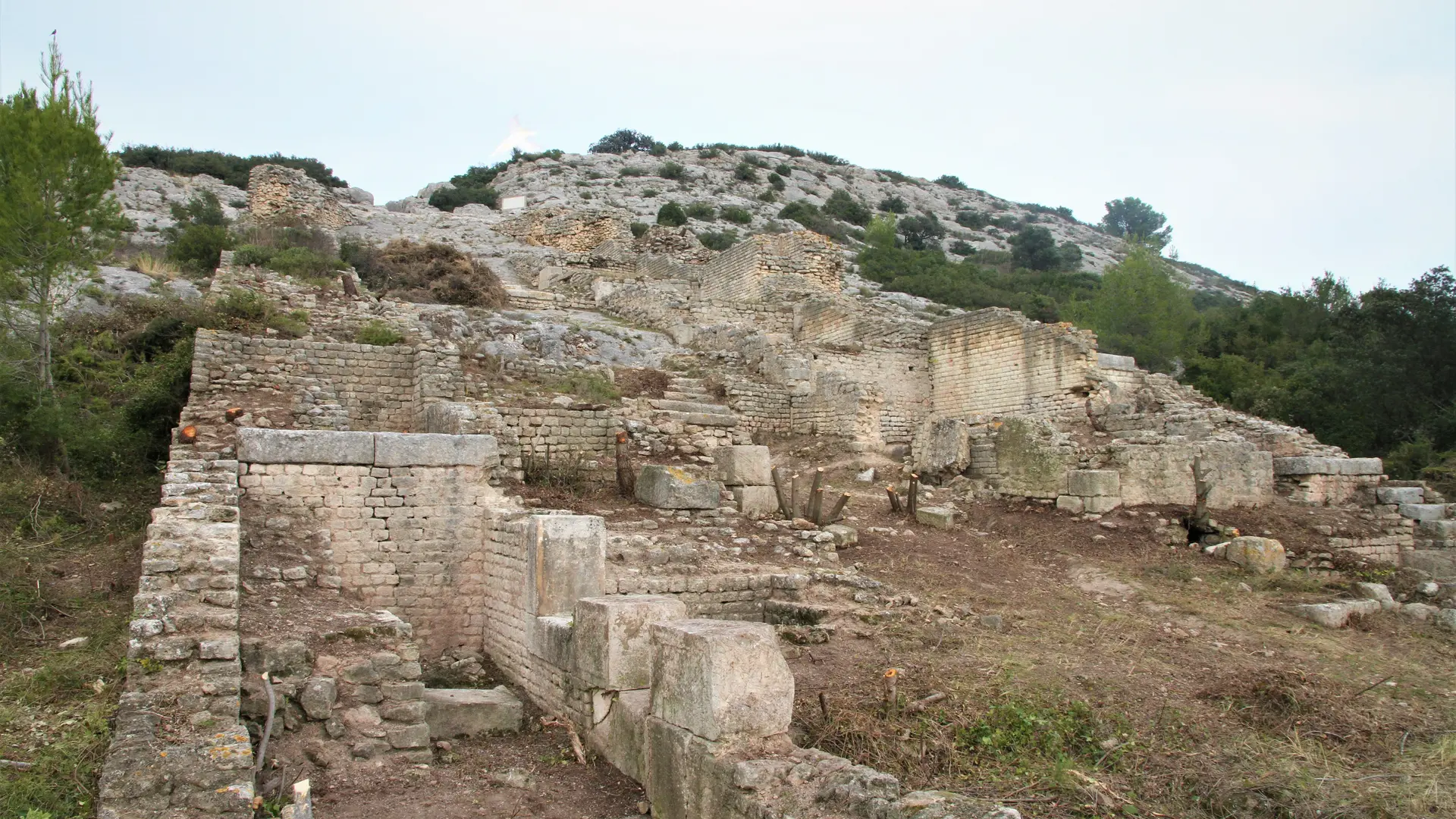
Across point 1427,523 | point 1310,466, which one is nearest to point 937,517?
point 1310,466

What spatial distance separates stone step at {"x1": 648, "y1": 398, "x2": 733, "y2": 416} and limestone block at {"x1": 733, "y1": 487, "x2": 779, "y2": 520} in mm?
2365

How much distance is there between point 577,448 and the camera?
10.3 metres

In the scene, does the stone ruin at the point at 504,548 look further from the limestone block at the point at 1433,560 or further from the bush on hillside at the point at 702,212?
the bush on hillside at the point at 702,212

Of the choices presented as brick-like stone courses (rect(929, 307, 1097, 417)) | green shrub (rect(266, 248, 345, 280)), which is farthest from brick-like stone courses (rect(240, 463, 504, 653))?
brick-like stone courses (rect(929, 307, 1097, 417))

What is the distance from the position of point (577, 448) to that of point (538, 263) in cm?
1729

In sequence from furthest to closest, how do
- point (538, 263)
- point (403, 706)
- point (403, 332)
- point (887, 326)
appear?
point (538, 263) < point (887, 326) < point (403, 332) < point (403, 706)

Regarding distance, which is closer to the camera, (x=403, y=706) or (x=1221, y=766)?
(x=1221, y=766)

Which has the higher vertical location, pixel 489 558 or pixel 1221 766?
pixel 489 558

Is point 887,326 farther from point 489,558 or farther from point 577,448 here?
point 489,558

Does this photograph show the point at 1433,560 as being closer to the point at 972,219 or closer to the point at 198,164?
the point at 198,164

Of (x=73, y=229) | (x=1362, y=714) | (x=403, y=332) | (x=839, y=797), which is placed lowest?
(x=1362, y=714)

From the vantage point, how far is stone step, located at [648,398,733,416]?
12938 millimetres

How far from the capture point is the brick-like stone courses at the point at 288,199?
27686 mm

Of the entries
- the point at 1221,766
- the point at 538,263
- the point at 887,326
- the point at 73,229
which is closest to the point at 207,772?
the point at 1221,766
